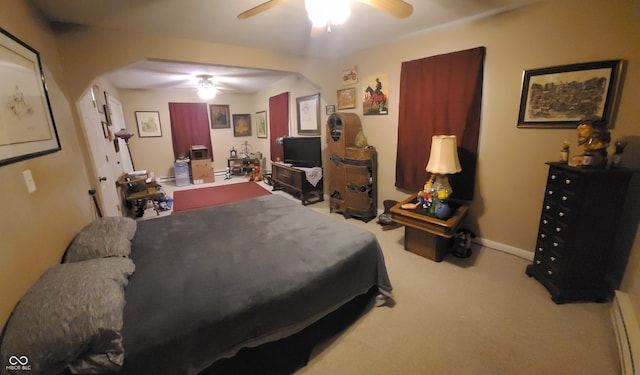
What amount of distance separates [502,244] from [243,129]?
6.75m

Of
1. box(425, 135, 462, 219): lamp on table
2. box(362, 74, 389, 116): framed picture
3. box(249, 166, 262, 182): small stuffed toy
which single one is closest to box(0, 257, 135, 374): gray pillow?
box(425, 135, 462, 219): lamp on table

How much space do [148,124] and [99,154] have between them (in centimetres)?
366

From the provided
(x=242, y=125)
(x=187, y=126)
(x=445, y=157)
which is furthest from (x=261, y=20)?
(x=242, y=125)

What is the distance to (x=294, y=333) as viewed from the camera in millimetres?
1415

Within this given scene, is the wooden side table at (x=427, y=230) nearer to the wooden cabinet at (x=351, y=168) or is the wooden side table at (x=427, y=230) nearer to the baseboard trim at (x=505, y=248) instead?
the baseboard trim at (x=505, y=248)

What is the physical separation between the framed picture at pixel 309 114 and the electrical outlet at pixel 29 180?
3.77 meters

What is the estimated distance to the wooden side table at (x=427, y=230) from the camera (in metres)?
2.34

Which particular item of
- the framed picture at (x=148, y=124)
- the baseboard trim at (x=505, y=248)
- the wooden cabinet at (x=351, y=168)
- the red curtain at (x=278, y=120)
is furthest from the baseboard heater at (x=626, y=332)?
the framed picture at (x=148, y=124)

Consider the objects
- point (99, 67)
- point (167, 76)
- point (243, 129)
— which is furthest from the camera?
point (243, 129)

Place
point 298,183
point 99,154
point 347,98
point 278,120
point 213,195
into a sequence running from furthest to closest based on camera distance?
point 278,120 < point 213,195 < point 298,183 < point 347,98 < point 99,154

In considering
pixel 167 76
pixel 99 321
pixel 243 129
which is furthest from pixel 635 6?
pixel 243 129

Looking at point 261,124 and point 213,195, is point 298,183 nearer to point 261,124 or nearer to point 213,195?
point 213,195

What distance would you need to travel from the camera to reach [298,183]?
448 centimetres

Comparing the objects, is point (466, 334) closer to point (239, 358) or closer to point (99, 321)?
point (239, 358)
